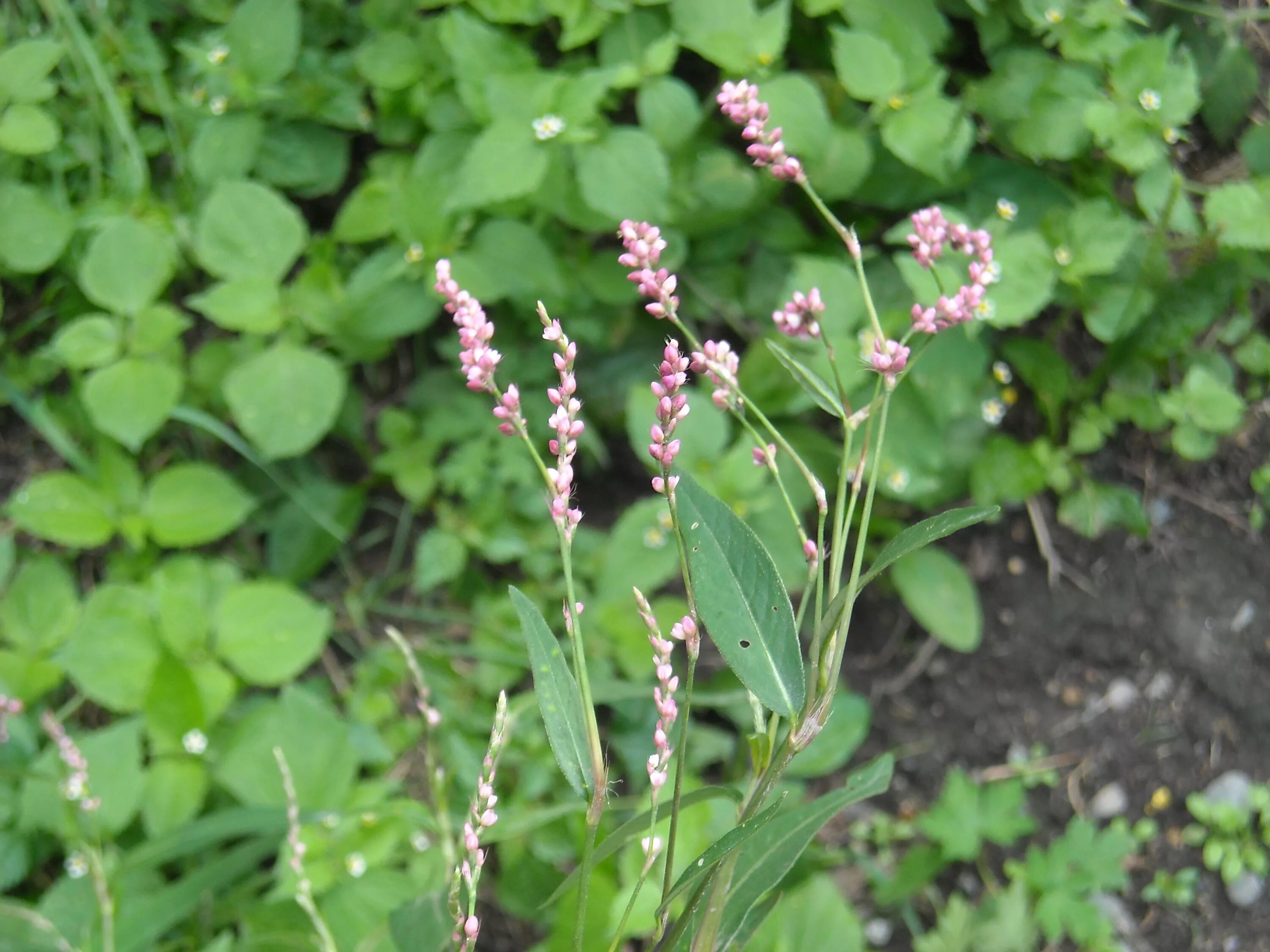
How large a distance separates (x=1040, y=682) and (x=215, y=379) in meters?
2.12

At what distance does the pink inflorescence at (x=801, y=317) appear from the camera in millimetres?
1032

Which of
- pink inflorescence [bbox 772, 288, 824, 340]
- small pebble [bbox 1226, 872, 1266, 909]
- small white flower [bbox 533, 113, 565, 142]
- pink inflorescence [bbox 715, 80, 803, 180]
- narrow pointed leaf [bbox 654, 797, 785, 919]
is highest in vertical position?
pink inflorescence [bbox 715, 80, 803, 180]

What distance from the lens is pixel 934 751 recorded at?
2.31m

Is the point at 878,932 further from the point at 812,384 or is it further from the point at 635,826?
the point at 812,384

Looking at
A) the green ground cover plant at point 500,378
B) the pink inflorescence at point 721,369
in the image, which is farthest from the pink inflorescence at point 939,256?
the green ground cover plant at point 500,378

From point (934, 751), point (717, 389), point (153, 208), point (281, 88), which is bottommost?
point (934, 751)

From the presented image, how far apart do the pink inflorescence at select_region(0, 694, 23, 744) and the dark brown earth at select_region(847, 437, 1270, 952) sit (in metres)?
1.75

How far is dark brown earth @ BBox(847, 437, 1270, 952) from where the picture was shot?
224cm

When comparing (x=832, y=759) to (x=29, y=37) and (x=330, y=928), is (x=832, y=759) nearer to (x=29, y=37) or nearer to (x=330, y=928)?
(x=330, y=928)

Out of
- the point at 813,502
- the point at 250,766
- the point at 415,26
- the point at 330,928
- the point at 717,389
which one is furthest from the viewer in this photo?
the point at 415,26

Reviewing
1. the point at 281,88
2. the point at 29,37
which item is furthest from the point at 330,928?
the point at 29,37

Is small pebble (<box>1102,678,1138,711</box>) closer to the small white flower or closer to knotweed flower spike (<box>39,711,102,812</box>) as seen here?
the small white flower

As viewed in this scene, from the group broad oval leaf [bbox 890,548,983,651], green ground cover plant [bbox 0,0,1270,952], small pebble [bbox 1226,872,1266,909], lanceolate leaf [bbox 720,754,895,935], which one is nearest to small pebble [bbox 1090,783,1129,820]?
green ground cover plant [bbox 0,0,1270,952]

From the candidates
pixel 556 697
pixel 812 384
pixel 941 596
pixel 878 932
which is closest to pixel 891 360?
pixel 812 384
